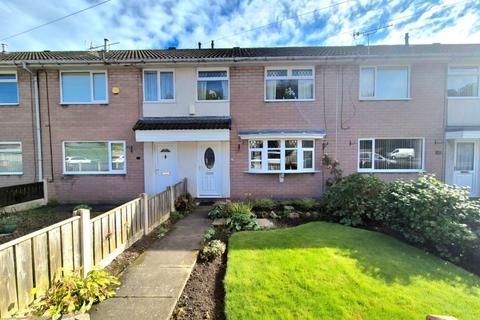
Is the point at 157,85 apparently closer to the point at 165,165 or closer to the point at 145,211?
the point at 165,165

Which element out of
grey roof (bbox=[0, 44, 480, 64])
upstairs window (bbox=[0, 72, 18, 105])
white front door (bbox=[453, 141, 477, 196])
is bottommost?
white front door (bbox=[453, 141, 477, 196])

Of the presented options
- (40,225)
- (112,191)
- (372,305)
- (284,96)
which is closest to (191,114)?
(284,96)

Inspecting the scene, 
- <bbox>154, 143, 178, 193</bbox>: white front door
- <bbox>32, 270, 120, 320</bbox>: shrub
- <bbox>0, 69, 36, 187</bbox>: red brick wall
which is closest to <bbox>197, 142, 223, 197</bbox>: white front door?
<bbox>154, 143, 178, 193</bbox>: white front door

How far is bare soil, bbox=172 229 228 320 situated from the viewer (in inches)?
127

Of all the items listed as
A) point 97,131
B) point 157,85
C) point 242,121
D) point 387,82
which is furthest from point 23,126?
point 387,82

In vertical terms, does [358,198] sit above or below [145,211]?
above

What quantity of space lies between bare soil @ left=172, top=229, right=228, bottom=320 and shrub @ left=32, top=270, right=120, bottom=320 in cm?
109

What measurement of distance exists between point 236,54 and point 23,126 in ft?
33.1

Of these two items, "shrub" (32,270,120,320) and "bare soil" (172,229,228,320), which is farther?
"bare soil" (172,229,228,320)

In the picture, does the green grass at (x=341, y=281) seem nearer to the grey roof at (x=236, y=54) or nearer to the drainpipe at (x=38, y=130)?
the grey roof at (x=236, y=54)

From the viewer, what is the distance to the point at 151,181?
10617mm

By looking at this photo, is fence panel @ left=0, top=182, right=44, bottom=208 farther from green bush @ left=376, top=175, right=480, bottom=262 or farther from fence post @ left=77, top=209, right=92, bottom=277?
green bush @ left=376, top=175, right=480, bottom=262

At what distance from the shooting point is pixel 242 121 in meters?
10.5

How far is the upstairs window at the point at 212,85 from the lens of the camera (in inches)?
417
